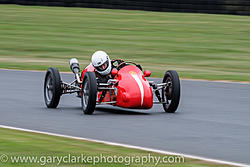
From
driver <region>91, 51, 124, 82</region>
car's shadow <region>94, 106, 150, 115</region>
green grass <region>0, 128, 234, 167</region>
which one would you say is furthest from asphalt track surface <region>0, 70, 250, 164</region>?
driver <region>91, 51, 124, 82</region>

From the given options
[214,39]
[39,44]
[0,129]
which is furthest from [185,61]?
[0,129]

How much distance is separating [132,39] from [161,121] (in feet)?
58.1

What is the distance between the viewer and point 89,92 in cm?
1062

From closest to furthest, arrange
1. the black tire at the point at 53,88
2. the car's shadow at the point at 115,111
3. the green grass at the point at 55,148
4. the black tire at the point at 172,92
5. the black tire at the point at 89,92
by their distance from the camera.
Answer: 1. the green grass at the point at 55,148
2. the black tire at the point at 89,92
3. the black tire at the point at 172,92
4. the car's shadow at the point at 115,111
5. the black tire at the point at 53,88

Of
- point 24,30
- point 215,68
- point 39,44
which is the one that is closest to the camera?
point 215,68

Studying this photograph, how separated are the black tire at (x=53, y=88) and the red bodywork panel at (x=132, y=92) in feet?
3.45

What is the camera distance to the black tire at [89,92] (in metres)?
10.6

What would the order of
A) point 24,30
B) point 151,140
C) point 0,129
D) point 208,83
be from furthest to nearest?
point 24,30
point 208,83
point 0,129
point 151,140

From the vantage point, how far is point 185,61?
880 inches

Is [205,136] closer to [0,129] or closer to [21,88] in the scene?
[0,129]

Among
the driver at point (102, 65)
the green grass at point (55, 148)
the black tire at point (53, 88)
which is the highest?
the driver at point (102, 65)

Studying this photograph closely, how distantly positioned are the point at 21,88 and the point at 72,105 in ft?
9.06

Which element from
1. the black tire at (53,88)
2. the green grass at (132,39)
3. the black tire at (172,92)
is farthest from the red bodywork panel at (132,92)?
the green grass at (132,39)

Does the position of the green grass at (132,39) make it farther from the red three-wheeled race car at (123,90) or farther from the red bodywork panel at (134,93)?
the red bodywork panel at (134,93)
